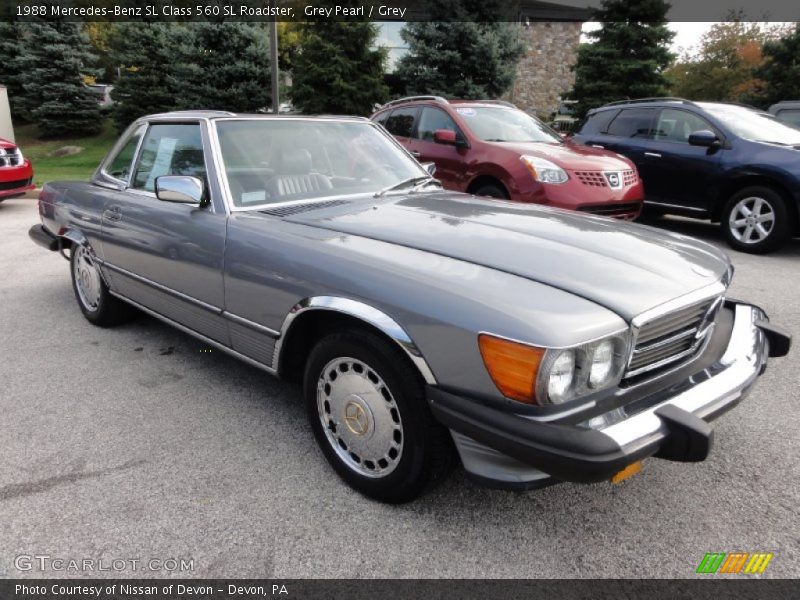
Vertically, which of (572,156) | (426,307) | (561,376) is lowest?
(561,376)

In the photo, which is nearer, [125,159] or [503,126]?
[125,159]

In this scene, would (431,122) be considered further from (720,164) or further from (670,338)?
(670,338)

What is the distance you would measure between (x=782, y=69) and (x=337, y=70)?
15254 mm

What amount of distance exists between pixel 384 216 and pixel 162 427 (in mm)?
1569

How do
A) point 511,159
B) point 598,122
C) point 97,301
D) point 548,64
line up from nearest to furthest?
point 97,301, point 511,159, point 598,122, point 548,64

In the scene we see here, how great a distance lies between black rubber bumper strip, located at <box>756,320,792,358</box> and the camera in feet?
8.67

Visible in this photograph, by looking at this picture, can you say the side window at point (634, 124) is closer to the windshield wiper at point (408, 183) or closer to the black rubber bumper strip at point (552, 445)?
the windshield wiper at point (408, 183)

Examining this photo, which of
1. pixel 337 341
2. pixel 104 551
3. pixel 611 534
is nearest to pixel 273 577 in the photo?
pixel 104 551

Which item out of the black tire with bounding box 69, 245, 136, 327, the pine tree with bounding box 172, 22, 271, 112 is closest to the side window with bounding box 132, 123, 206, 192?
the black tire with bounding box 69, 245, 136, 327

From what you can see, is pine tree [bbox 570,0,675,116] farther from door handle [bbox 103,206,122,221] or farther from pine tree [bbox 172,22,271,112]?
door handle [bbox 103,206,122,221]

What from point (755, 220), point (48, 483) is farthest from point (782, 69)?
point (48, 483)

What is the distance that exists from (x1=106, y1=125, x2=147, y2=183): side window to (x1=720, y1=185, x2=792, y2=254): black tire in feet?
21.0

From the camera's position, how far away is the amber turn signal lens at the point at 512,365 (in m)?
1.77

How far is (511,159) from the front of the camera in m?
6.19
